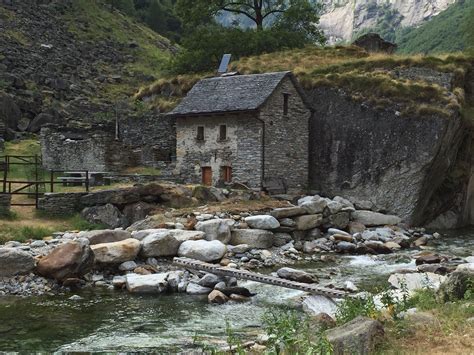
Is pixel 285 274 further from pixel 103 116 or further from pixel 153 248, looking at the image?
pixel 103 116

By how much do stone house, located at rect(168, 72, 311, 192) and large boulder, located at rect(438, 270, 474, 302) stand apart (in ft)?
60.4

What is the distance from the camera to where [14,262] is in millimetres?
15703

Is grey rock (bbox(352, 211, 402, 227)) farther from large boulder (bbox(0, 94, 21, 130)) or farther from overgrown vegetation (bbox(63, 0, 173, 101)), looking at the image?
overgrown vegetation (bbox(63, 0, 173, 101))

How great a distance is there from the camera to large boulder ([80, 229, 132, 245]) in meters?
18.1

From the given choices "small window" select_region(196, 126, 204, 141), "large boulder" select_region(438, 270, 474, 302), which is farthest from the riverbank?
"small window" select_region(196, 126, 204, 141)

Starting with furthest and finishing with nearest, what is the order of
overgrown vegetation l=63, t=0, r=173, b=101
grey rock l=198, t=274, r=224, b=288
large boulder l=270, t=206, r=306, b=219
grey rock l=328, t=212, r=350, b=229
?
overgrown vegetation l=63, t=0, r=173, b=101 → grey rock l=328, t=212, r=350, b=229 → large boulder l=270, t=206, r=306, b=219 → grey rock l=198, t=274, r=224, b=288

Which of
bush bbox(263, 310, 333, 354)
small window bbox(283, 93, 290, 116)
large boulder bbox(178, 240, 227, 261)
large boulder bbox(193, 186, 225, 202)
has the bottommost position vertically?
large boulder bbox(178, 240, 227, 261)

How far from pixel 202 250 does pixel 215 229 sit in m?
2.63

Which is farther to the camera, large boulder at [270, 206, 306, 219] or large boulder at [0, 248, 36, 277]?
large boulder at [270, 206, 306, 219]

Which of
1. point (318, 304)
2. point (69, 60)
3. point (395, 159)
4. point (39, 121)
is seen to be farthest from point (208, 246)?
point (69, 60)

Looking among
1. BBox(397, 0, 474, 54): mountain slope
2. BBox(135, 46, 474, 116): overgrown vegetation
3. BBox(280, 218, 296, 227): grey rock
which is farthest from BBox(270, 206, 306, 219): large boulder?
BBox(397, 0, 474, 54): mountain slope

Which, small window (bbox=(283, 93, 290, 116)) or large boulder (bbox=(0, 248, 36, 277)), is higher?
small window (bbox=(283, 93, 290, 116))

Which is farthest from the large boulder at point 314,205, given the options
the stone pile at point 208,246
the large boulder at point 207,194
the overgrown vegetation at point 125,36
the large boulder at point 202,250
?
the overgrown vegetation at point 125,36

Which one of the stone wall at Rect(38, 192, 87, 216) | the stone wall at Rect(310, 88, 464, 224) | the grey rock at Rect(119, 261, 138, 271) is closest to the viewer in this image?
the grey rock at Rect(119, 261, 138, 271)
